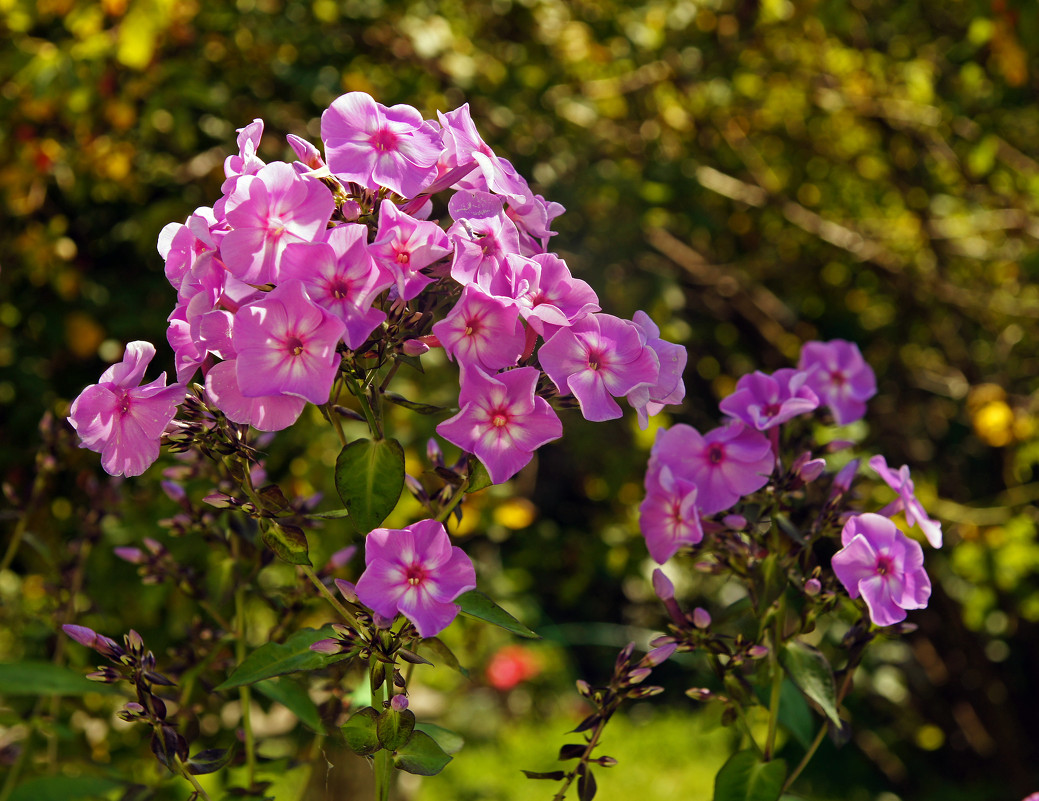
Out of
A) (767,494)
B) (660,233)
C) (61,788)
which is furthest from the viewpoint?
(660,233)

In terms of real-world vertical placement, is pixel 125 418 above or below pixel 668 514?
above

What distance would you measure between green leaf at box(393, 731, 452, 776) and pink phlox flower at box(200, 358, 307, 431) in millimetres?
349

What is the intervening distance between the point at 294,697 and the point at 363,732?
0.32m

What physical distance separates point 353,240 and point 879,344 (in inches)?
117

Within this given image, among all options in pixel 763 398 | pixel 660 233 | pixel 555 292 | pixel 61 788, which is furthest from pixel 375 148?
pixel 660 233

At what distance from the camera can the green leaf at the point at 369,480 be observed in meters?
0.93

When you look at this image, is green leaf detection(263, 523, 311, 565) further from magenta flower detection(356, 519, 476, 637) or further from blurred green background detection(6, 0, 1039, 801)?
blurred green background detection(6, 0, 1039, 801)

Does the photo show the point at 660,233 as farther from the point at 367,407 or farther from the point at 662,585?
the point at 367,407

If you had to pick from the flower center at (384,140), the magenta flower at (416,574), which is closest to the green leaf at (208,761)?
the magenta flower at (416,574)

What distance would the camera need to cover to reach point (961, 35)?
3.38 metres

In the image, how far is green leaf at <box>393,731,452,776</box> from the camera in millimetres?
961

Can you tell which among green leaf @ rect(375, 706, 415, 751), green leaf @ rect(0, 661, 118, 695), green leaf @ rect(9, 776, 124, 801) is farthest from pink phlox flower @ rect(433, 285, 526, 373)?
green leaf @ rect(9, 776, 124, 801)

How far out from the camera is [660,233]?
2.99 metres

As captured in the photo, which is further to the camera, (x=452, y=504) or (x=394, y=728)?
(x=452, y=504)
